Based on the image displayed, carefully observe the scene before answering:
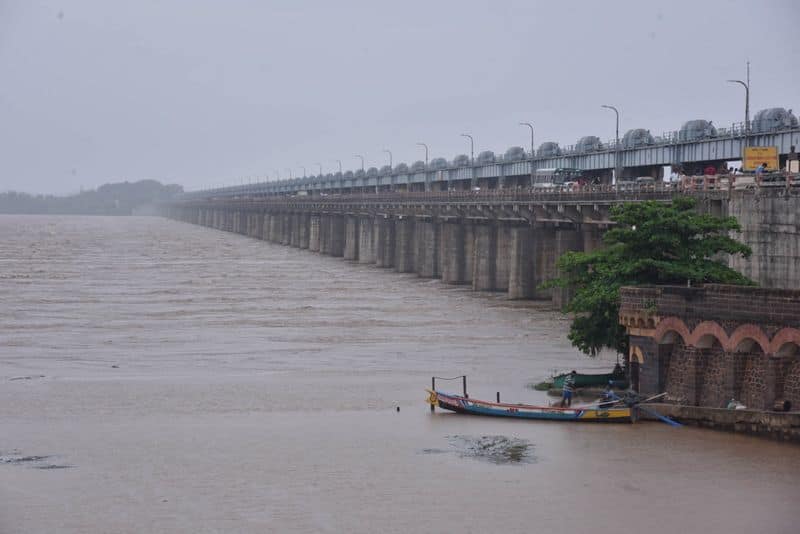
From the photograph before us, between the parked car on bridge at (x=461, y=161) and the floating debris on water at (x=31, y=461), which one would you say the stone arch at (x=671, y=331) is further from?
the parked car on bridge at (x=461, y=161)

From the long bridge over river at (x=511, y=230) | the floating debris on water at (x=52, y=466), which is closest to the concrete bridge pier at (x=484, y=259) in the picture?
the long bridge over river at (x=511, y=230)

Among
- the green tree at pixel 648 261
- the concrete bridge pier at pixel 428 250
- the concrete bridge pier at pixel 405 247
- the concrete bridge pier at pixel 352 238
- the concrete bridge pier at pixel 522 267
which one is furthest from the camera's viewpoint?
the concrete bridge pier at pixel 352 238

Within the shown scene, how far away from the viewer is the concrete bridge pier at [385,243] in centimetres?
13212

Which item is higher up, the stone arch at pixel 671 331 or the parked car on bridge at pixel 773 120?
the parked car on bridge at pixel 773 120

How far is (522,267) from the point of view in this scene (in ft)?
277

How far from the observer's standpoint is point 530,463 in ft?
106

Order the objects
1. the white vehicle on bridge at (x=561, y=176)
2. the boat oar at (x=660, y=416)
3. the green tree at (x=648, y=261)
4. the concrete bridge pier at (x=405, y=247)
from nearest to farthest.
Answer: the boat oar at (x=660, y=416), the green tree at (x=648, y=261), the white vehicle on bridge at (x=561, y=176), the concrete bridge pier at (x=405, y=247)

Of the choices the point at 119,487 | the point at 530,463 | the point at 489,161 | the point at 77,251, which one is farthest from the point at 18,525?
the point at 77,251

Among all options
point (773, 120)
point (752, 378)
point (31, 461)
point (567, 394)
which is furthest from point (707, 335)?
point (773, 120)

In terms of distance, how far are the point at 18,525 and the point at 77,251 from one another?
13294cm

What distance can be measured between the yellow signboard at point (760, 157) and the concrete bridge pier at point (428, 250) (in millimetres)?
50925

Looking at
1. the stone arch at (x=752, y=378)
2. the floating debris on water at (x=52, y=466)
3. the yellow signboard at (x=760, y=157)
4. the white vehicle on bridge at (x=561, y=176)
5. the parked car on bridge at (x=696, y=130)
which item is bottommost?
the floating debris on water at (x=52, y=466)

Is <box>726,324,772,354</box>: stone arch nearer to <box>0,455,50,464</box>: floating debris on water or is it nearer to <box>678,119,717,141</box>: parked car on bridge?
<box>0,455,50,464</box>: floating debris on water

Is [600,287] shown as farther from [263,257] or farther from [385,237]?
[263,257]
